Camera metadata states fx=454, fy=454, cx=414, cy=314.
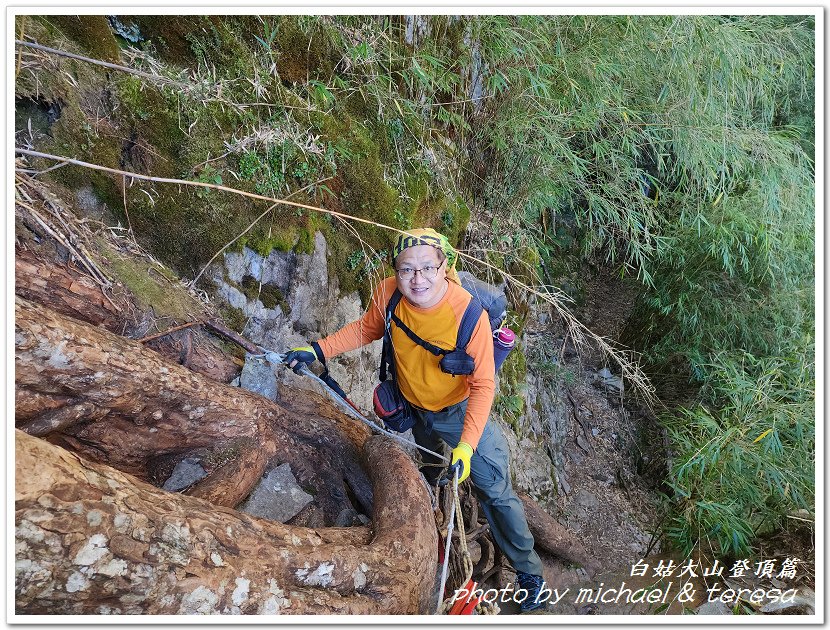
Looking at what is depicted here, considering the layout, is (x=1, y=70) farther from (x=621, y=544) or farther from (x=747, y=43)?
(x=621, y=544)

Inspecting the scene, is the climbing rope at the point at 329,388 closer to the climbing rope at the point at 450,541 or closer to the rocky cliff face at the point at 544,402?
the climbing rope at the point at 450,541

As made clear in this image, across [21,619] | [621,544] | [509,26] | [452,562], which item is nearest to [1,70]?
[21,619]

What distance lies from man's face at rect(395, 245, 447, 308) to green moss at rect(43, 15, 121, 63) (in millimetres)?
1847

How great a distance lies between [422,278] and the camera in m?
2.36

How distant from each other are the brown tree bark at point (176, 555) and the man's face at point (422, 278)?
1.09m

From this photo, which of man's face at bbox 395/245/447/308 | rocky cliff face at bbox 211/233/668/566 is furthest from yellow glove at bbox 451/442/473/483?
rocky cliff face at bbox 211/233/668/566

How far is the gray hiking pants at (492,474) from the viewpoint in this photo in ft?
9.87

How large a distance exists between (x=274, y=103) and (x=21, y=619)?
9.26ft

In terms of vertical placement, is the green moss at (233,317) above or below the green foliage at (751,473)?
above

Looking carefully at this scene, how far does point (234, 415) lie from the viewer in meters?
2.31

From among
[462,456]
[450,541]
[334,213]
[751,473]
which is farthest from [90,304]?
[751,473]

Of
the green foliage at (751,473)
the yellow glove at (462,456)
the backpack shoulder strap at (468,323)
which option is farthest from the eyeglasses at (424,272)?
the green foliage at (751,473)

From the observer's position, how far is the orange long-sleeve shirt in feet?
8.16

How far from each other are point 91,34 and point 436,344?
2381 millimetres
